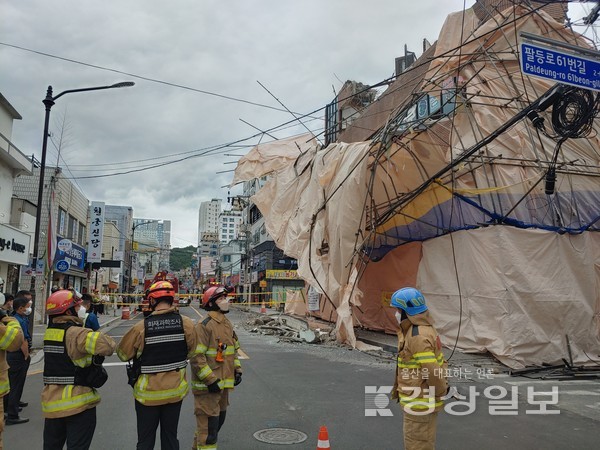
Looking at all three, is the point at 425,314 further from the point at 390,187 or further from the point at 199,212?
the point at 199,212

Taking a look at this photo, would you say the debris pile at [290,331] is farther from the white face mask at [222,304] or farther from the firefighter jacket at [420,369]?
the firefighter jacket at [420,369]

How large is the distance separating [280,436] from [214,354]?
5.69 feet

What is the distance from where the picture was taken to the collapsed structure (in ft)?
35.4

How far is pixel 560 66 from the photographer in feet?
19.1

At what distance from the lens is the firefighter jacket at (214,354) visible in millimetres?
4195

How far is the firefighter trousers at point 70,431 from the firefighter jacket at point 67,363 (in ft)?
0.26

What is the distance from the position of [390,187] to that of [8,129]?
15.3 meters

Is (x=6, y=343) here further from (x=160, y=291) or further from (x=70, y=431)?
(x=160, y=291)

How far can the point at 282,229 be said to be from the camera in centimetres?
1859

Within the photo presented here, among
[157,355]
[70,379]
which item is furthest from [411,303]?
[70,379]

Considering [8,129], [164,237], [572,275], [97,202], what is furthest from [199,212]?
[572,275]

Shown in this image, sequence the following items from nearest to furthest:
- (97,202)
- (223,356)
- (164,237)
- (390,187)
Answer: (223,356) → (390,187) → (97,202) → (164,237)

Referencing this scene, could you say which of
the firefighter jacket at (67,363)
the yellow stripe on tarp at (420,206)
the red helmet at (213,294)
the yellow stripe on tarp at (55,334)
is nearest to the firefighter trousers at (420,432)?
the red helmet at (213,294)

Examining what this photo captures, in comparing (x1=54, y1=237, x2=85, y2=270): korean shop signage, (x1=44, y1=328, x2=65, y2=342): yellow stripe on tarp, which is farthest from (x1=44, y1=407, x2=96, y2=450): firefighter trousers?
(x1=54, y1=237, x2=85, y2=270): korean shop signage
